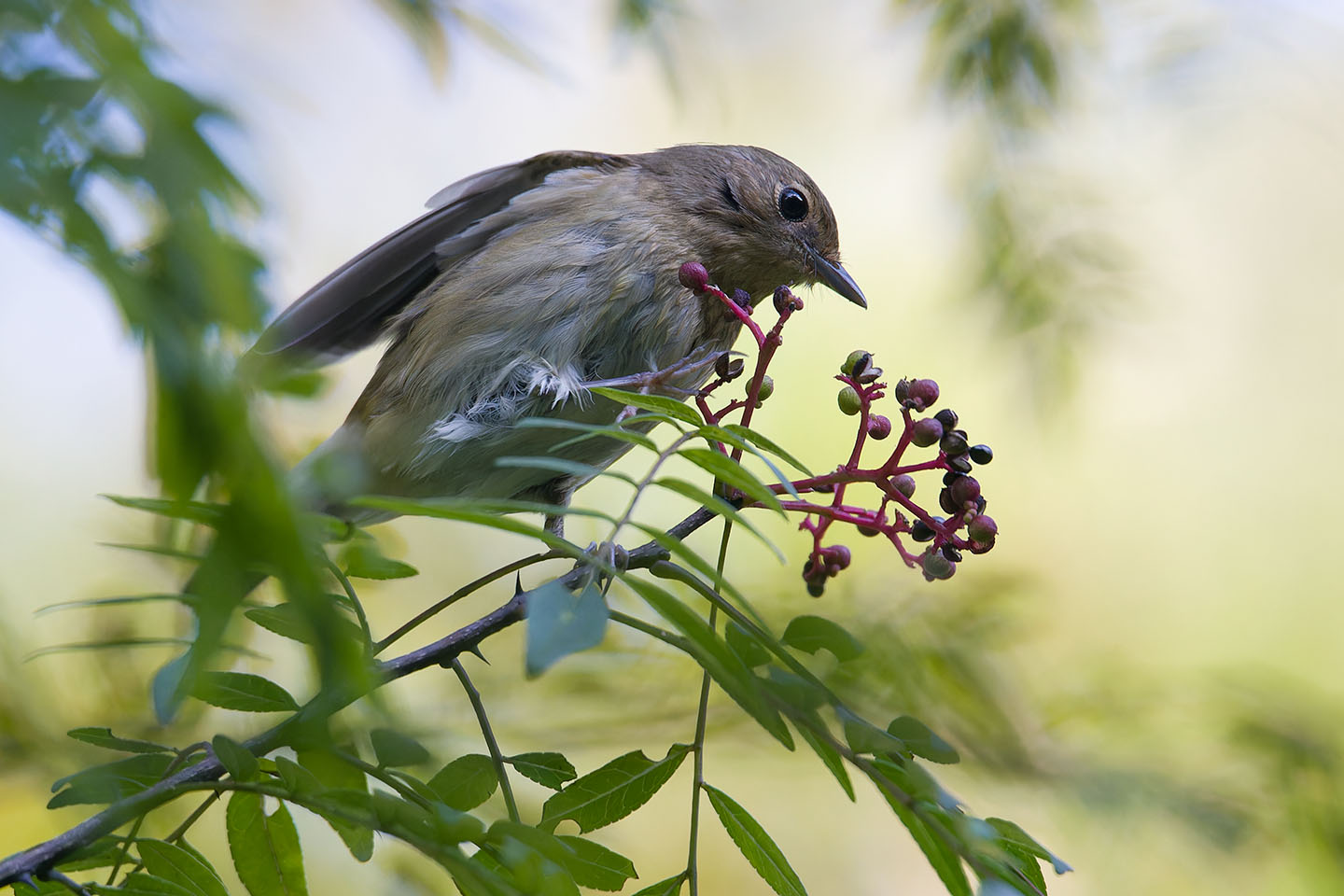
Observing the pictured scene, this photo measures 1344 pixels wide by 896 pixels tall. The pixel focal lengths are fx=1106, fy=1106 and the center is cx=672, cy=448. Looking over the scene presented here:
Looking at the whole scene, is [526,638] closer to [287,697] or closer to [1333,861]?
[287,697]

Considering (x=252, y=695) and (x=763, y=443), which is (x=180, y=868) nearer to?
(x=252, y=695)

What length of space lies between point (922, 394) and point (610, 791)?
608mm

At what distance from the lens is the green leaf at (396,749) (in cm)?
91

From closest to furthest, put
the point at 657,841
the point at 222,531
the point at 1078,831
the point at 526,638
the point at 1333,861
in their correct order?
the point at 222,531, the point at 526,638, the point at 1333,861, the point at 1078,831, the point at 657,841

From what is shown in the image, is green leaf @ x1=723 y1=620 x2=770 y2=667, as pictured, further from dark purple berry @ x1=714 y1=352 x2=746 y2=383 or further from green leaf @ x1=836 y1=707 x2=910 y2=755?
dark purple berry @ x1=714 y1=352 x2=746 y2=383

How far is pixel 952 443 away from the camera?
1361 mm

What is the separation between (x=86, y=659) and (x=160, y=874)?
3.70 feet

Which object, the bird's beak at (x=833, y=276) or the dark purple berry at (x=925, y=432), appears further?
the bird's beak at (x=833, y=276)

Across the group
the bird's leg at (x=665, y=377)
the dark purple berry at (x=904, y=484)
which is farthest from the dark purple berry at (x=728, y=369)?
the dark purple berry at (x=904, y=484)

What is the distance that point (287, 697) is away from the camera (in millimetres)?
1188

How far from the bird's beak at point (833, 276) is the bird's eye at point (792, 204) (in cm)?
8

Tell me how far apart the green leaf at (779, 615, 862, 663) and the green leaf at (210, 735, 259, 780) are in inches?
20.3

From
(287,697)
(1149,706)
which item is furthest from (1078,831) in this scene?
(287,697)

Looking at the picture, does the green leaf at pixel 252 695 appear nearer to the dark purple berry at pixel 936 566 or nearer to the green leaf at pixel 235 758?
the green leaf at pixel 235 758
